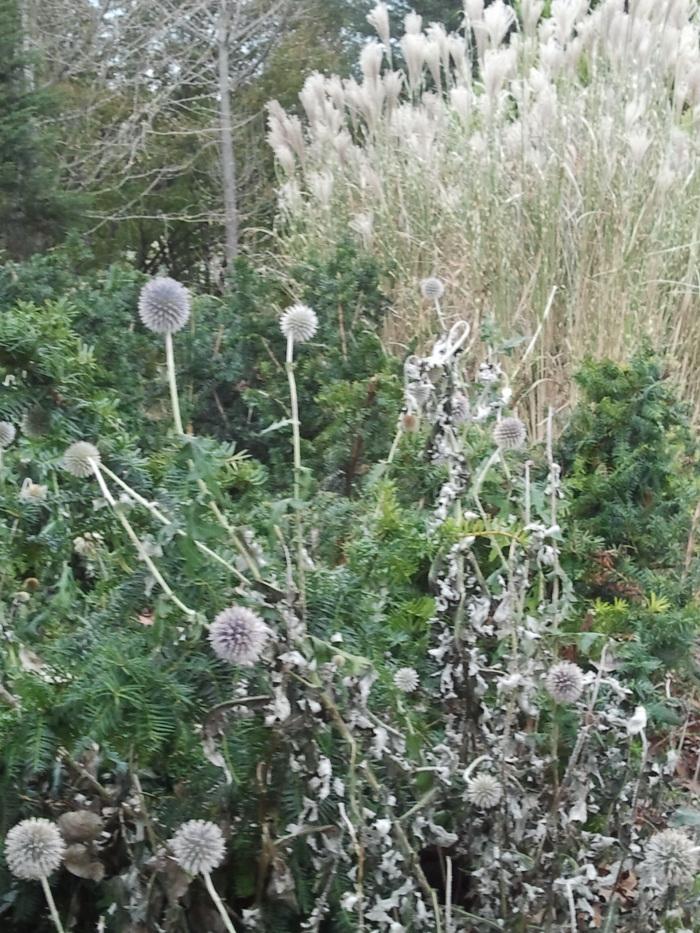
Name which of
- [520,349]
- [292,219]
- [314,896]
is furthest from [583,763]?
[292,219]

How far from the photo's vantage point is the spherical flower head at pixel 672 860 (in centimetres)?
116

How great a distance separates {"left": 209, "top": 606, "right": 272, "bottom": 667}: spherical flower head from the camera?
1087mm

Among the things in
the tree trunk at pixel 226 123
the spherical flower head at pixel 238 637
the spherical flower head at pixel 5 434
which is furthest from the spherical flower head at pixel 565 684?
the tree trunk at pixel 226 123

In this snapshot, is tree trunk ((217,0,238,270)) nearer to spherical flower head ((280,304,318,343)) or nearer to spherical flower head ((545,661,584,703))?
spherical flower head ((280,304,318,343))

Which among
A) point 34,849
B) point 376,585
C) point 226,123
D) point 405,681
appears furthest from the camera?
point 226,123

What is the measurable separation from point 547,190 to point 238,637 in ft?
9.85

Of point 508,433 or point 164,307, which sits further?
point 508,433

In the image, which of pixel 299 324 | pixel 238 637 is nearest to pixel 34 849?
pixel 238 637

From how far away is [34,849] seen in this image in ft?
3.54

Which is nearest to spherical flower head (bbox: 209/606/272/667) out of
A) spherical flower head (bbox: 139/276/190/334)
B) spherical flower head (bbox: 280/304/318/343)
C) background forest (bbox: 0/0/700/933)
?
background forest (bbox: 0/0/700/933)

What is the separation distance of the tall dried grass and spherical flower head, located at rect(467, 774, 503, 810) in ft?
6.25

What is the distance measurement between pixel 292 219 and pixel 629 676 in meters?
3.83

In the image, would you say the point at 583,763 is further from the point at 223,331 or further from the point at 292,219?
the point at 292,219

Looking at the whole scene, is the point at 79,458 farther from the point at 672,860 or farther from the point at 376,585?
the point at 672,860
